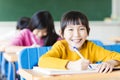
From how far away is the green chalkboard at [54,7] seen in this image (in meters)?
5.67

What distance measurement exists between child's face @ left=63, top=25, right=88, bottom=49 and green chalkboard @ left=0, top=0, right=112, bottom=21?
A: 13.3 feet

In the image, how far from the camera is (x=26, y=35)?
3.10 metres

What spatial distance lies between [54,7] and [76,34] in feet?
13.9

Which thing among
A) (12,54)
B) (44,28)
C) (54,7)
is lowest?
(12,54)

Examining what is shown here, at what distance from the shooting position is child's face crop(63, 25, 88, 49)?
1733 millimetres

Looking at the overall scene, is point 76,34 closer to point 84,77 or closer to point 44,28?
point 84,77

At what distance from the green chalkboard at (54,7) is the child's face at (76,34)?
4.05 meters

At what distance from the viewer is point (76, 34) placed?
1730 mm

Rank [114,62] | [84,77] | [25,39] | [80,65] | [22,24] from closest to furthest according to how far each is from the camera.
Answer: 1. [84,77]
2. [80,65]
3. [114,62]
4. [25,39]
5. [22,24]

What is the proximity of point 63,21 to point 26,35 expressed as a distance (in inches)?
53.4

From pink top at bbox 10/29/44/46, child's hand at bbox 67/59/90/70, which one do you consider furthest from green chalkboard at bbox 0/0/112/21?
child's hand at bbox 67/59/90/70

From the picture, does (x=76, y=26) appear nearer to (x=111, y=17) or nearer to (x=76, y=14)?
(x=76, y=14)

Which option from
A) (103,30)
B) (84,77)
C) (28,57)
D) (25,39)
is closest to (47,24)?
(25,39)

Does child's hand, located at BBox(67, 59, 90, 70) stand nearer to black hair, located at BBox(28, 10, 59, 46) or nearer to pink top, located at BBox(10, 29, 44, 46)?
black hair, located at BBox(28, 10, 59, 46)
